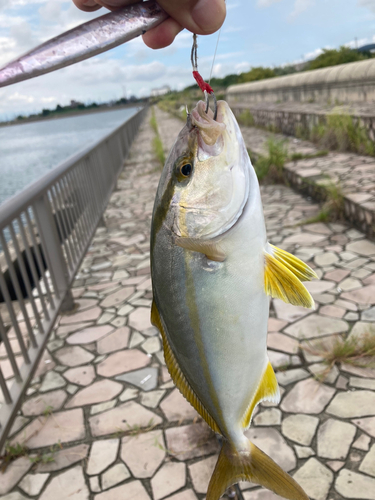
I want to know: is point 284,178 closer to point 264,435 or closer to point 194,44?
point 264,435

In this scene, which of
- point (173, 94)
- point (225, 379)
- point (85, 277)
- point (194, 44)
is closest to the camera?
point (194, 44)

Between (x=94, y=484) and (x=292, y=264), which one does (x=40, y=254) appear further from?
(x=292, y=264)

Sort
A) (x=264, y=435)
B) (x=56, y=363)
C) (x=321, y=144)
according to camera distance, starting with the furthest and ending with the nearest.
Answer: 1. (x=321, y=144)
2. (x=56, y=363)
3. (x=264, y=435)

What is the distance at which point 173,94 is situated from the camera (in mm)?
55625

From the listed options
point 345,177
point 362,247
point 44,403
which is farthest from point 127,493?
point 345,177

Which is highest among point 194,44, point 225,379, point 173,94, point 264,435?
point 173,94

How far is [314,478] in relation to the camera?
8.35 feet

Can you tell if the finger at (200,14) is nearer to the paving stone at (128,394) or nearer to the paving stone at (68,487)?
the paving stone at (68,487)

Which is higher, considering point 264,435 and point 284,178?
point 284,178

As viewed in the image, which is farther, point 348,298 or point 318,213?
point 318,213

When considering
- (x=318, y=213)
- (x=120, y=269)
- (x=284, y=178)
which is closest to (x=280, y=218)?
(x=318, y=213)

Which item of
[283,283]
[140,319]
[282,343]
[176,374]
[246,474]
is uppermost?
[283,283]

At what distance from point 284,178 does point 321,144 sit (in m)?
1.70

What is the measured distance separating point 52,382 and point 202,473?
1.72 metres
